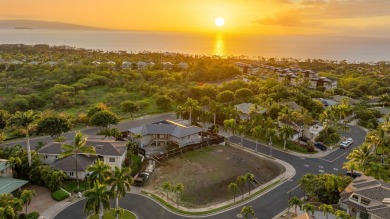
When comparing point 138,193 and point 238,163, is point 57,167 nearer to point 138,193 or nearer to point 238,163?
point 138,193

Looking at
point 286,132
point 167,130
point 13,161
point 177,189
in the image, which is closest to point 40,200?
point 13,161

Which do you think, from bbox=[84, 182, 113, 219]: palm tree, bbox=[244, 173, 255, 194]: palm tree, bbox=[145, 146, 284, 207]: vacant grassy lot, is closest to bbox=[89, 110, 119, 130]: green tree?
bbox=[145, 146, 284, 207]: vacant grassy lot

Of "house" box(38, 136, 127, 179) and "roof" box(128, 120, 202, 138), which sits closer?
"house" box(38, 136, 127, 179)

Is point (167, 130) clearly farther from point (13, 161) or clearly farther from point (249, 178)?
point (13, 161)

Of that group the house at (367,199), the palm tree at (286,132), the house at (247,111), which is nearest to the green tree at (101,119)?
the house at (247,111)

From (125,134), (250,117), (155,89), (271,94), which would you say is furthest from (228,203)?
(155,89)

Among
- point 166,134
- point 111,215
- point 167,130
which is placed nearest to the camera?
point 111,215

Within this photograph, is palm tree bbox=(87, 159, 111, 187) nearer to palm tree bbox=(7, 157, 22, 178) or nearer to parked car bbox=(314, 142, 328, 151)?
palm tree bbox=(7, 157, 22, 178)
